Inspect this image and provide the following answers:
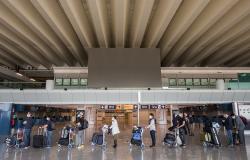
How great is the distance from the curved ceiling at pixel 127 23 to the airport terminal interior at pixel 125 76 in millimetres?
79

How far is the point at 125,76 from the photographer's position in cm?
2145

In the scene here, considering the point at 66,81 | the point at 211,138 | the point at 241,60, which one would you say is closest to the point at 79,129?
the point at 211,138

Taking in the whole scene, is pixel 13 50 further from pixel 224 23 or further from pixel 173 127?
pixel 224 23

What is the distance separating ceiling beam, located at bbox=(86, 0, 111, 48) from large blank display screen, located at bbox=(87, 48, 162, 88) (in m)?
1.61

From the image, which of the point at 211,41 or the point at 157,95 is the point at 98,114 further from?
the point at 211,41

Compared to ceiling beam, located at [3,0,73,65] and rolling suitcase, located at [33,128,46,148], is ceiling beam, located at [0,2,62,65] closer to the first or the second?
ceiling beam, located at [3,0,73,65]

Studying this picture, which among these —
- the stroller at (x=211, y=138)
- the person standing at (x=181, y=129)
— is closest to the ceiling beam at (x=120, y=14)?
the person standing at (x=181, y=129)

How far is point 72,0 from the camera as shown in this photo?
12.2 metres

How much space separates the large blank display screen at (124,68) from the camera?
70.0ft

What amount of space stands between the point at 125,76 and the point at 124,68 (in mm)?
840

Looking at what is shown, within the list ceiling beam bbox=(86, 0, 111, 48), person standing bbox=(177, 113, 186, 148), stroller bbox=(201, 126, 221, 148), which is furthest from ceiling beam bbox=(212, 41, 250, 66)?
ceiling beam bbox=(86, 0, 111, 48)

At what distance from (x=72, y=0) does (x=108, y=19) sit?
14.2ft

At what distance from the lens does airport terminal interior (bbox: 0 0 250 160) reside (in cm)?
1114

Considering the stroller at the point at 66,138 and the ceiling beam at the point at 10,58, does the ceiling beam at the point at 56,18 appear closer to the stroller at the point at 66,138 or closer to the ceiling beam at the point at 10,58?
the stroller at the point at 66,138
